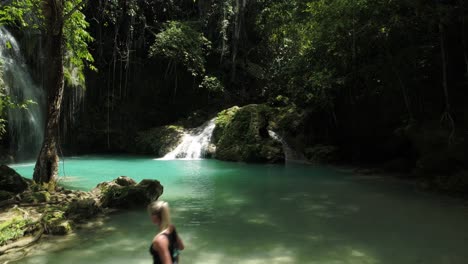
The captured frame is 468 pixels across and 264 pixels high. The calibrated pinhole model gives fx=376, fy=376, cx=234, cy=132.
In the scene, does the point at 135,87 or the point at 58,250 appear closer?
the point at 58,250

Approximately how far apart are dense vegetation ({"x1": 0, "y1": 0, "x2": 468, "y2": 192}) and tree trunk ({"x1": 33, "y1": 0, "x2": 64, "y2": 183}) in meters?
0.93

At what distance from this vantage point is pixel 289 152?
65.1 feet

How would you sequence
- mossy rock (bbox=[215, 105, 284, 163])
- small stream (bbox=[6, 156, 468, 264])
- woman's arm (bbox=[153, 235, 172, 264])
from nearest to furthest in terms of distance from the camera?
woman's arm (bbox=[153, 235, 172, 264]) < small stream (bbox=[6, 156, 468, 264]) < mossy rock (bbox=[215, 105, 284, 163])

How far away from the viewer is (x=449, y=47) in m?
11.1

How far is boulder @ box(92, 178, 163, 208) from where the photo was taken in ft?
28.0

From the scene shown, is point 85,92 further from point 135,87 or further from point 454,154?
point 454,154

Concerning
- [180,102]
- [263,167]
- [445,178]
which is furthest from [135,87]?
[445,178]

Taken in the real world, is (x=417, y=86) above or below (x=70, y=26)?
below

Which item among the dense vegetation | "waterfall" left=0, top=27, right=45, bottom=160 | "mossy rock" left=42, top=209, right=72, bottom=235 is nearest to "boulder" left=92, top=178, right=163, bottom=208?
"mossy rock" left=42, top=209, right=72, bottom=235

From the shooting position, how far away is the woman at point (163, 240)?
321 centimetres

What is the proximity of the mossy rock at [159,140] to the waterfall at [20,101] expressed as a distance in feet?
19.6

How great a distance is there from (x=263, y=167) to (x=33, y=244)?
38.7ft

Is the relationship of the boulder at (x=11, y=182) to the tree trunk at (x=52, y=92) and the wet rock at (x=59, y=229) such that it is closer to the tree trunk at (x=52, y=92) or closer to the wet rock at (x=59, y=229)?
the tree trunk at (x=52, y=92)

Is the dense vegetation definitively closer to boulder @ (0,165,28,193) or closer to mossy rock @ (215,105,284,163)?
mossy rock @ (215,105,284,163)
